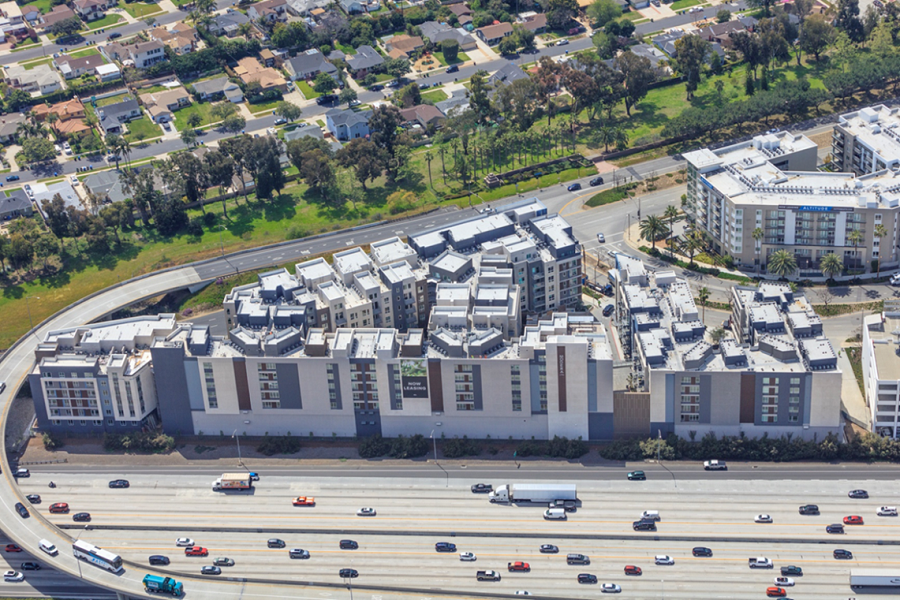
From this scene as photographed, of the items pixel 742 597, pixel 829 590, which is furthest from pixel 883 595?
pixel 742 597

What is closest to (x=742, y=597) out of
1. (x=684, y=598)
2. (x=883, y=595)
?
(x=684, y=598)

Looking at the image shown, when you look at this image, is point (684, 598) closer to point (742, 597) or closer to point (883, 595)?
point (742, 597)

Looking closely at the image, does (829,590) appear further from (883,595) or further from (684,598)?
(684,598)

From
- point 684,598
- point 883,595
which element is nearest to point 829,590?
point 883,595
